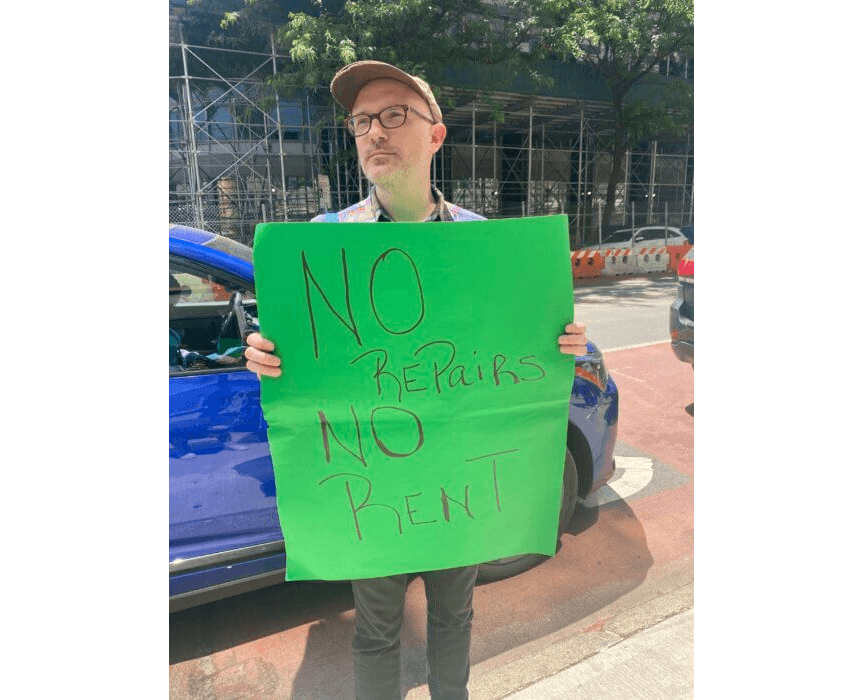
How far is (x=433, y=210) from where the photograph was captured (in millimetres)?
1766

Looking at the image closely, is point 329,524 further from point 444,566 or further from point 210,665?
point 210,665

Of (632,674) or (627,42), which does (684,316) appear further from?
(627,42)

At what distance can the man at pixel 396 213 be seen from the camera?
1594 millimetres

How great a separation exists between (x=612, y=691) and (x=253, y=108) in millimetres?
16599

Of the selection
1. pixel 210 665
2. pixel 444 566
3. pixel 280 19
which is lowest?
pixel 210 665

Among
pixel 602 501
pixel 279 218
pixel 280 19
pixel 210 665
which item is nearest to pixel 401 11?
pixel 280 19

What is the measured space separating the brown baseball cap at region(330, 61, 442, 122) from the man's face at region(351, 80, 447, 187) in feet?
0.05

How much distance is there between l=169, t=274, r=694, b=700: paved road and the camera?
2.17 meters

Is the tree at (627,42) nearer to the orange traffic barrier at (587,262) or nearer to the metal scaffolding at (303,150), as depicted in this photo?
the metal scaffolding at (303,150)

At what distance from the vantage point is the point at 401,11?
42.4 ft

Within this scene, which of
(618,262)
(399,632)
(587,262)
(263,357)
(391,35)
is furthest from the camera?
(618,262)

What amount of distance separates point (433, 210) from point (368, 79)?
0.40 metres

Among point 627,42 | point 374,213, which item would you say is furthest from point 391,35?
point 374,213

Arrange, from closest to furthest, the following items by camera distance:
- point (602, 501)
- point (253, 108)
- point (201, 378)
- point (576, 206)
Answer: point (201, 378), point (602, 501), point (253, 108), point (576, 206)
